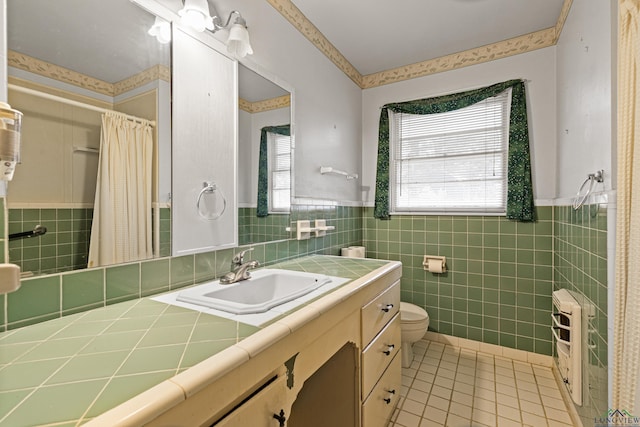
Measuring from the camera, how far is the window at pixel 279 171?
1.81 meters

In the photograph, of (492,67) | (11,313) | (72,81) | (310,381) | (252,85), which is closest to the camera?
(11,313)

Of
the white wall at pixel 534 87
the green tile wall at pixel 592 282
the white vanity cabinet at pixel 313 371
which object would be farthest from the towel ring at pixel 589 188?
the white vanity cabinet at pixel 313 371

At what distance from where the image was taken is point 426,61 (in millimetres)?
2625

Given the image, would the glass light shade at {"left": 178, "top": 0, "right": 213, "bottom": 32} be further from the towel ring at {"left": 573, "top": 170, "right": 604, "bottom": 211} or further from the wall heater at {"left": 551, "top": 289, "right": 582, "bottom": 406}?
the wall heater at {"left": 551, "top": 289, "right": 582, "bottom": 406}

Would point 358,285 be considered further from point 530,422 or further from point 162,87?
point 530,422

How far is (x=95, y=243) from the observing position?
101 cm

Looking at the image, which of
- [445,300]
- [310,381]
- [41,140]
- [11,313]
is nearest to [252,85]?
[41,140]

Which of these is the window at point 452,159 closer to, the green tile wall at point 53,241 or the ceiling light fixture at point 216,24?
the ceiling light fixture at point 216,24

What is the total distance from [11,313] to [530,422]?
2364 mm

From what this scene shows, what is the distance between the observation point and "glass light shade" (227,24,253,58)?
4.65 ft

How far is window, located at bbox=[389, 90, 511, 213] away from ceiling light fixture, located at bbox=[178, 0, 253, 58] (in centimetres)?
170

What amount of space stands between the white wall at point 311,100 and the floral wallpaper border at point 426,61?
0.06m

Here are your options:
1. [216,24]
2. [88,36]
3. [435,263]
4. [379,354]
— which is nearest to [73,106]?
[88,36]

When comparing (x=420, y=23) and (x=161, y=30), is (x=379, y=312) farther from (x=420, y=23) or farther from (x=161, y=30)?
(x=420, y=23)
